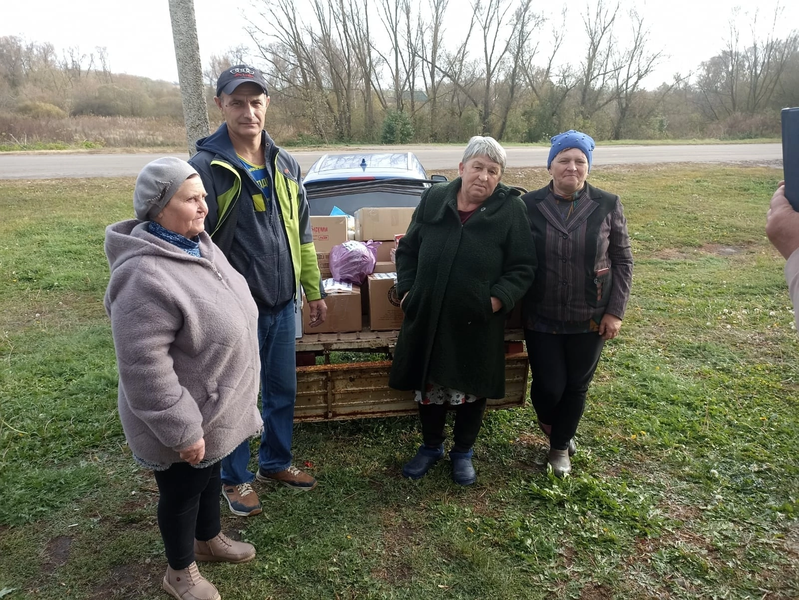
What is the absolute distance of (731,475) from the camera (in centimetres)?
305

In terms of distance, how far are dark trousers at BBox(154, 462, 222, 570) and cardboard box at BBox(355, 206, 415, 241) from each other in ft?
6.92

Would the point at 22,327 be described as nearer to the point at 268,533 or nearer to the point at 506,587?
the point at 268,533

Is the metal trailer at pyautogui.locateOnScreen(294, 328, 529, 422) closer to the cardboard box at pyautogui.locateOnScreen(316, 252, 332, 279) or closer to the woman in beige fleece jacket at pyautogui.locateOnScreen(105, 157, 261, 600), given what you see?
the cardboard box at pyautogui.locateOnScreen(316, 252, 332, 279)

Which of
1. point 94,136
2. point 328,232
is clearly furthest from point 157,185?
point 94,136

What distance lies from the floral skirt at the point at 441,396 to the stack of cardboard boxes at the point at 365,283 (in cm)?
55

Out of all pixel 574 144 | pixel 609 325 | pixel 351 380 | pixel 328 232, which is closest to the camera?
pixel 574 144

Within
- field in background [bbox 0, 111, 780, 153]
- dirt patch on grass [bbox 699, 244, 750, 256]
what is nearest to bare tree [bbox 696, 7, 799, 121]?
field in background [bbox 0, 111, 780, 153]

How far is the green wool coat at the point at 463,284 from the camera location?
8.89 feet

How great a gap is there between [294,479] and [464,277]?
144 centimetres

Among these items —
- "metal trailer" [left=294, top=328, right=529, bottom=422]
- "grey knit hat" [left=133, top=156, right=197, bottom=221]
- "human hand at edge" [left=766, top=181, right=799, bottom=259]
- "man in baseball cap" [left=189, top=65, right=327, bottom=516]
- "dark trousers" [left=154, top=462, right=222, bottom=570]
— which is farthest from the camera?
"metal trailer" [left=294, top=328, right=529, bottom=422]

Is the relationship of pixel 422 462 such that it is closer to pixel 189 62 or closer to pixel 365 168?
pixel 365 168

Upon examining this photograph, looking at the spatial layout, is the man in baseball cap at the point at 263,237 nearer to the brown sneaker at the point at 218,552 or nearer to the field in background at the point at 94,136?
the brown sneaker at the point at 218,552

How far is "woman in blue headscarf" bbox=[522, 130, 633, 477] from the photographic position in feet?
8.95

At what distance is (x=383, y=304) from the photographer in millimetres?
3334
